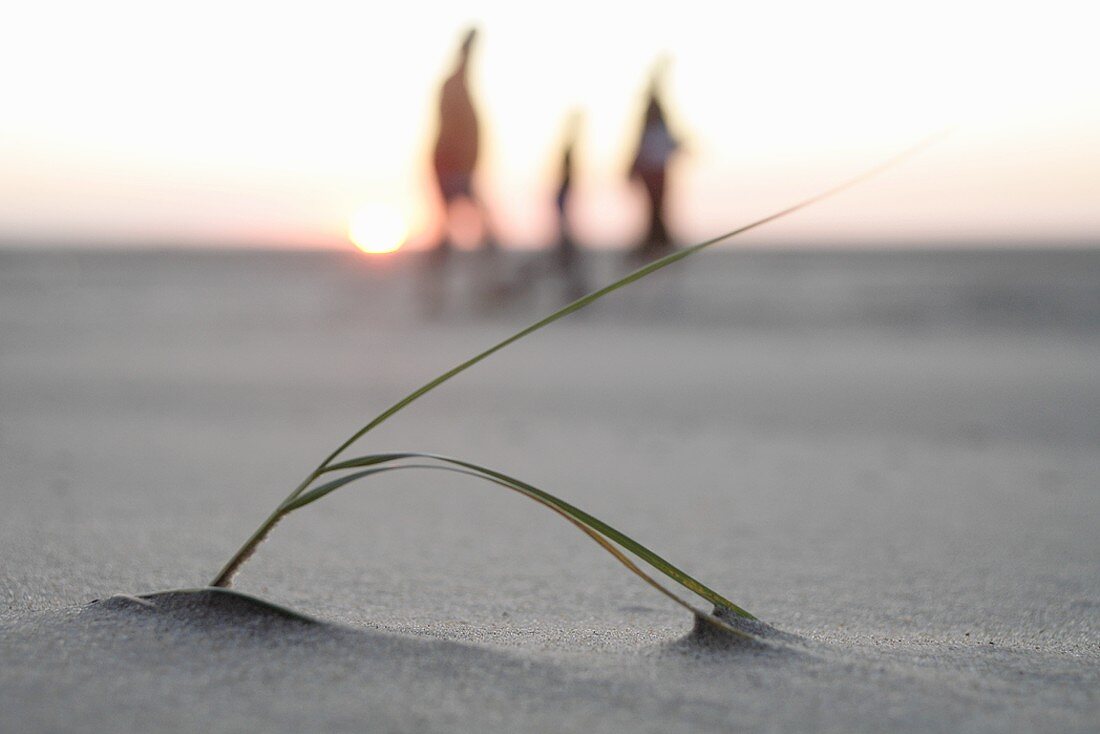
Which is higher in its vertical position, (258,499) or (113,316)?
(113,316)

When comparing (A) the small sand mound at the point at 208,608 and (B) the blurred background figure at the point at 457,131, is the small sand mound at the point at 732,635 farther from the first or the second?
(B) the blurred background figure at the point at 457,131

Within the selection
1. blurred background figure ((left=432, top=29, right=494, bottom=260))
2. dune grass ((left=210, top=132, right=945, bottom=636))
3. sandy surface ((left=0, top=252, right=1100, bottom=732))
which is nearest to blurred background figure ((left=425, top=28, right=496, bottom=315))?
blurred background figure ((left=432, top=29, right=494, bottom=260))

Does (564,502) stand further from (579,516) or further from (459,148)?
(459,148)

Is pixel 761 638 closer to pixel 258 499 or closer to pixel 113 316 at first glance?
pixel 258 499

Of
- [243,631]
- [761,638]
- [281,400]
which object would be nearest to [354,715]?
[243,631]

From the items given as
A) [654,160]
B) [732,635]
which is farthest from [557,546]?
[654,160]

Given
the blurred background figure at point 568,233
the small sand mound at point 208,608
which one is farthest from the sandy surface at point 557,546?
the blurred background figure at point 568,233

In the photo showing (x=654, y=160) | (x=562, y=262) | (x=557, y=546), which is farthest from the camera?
(x=562, y=262)
